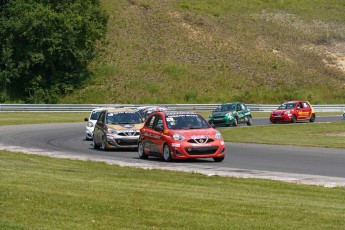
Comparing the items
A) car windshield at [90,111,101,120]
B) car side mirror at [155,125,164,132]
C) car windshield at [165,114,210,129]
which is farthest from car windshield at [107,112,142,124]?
car windshield at [90,111,101,120]

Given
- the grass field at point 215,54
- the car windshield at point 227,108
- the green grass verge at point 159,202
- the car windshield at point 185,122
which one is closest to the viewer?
the green grass verge at point 159,202

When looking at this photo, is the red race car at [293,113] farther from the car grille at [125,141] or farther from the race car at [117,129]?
the car grille at [125,141]

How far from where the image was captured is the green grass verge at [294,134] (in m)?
36.0

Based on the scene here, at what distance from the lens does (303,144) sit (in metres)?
34.1

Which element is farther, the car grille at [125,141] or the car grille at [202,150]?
the car grille at [125,141]

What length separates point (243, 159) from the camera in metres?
25.7

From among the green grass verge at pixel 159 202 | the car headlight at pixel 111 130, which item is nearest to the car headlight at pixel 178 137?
the car headlight at pixel 111 130

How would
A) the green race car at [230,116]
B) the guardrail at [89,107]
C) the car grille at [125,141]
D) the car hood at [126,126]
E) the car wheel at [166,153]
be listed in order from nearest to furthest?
the car wheel at [166,153] < the car grille at [125,141] < the car hood at [126,126] < the green race car at [230,116] < the guardrail at [89,107]

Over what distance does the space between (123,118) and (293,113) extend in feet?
75.6

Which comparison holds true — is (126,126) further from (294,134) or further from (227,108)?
(227,108)

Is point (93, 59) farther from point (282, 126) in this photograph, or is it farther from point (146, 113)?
point (146, 113)

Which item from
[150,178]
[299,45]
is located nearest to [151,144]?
[150,178]

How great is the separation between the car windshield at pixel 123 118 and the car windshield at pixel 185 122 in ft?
17.4

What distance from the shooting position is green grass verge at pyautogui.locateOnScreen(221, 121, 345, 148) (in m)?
36.0
